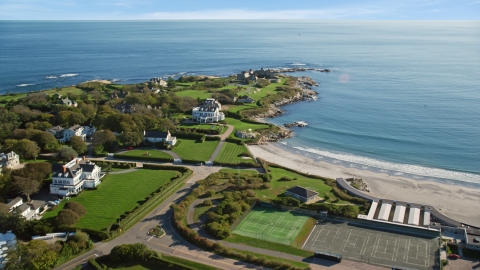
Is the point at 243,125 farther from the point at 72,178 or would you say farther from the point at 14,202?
the point at 14,202

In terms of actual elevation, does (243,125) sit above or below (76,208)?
above

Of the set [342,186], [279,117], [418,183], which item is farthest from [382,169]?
[279,117]

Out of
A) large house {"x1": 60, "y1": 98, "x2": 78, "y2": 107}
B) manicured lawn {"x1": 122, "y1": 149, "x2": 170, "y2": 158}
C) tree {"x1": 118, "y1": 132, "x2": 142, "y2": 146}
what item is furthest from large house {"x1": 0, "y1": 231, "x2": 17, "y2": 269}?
large house {"x1": 60, "y1": 98, "x2": 78, "y2": 107}

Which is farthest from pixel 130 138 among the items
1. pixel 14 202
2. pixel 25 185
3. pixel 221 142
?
pixel 14 202

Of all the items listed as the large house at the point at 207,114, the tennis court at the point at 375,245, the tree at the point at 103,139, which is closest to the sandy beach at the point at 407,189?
the tennis court at the point at 375,245

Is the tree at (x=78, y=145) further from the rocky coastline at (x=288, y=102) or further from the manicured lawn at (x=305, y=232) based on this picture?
the manicured lawn at (x=305, y=232)

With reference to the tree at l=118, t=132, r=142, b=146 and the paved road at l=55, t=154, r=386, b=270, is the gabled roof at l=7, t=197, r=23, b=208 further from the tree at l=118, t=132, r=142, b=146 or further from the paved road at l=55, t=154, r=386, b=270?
the tree at l=118, t=132, r=142, b=146
